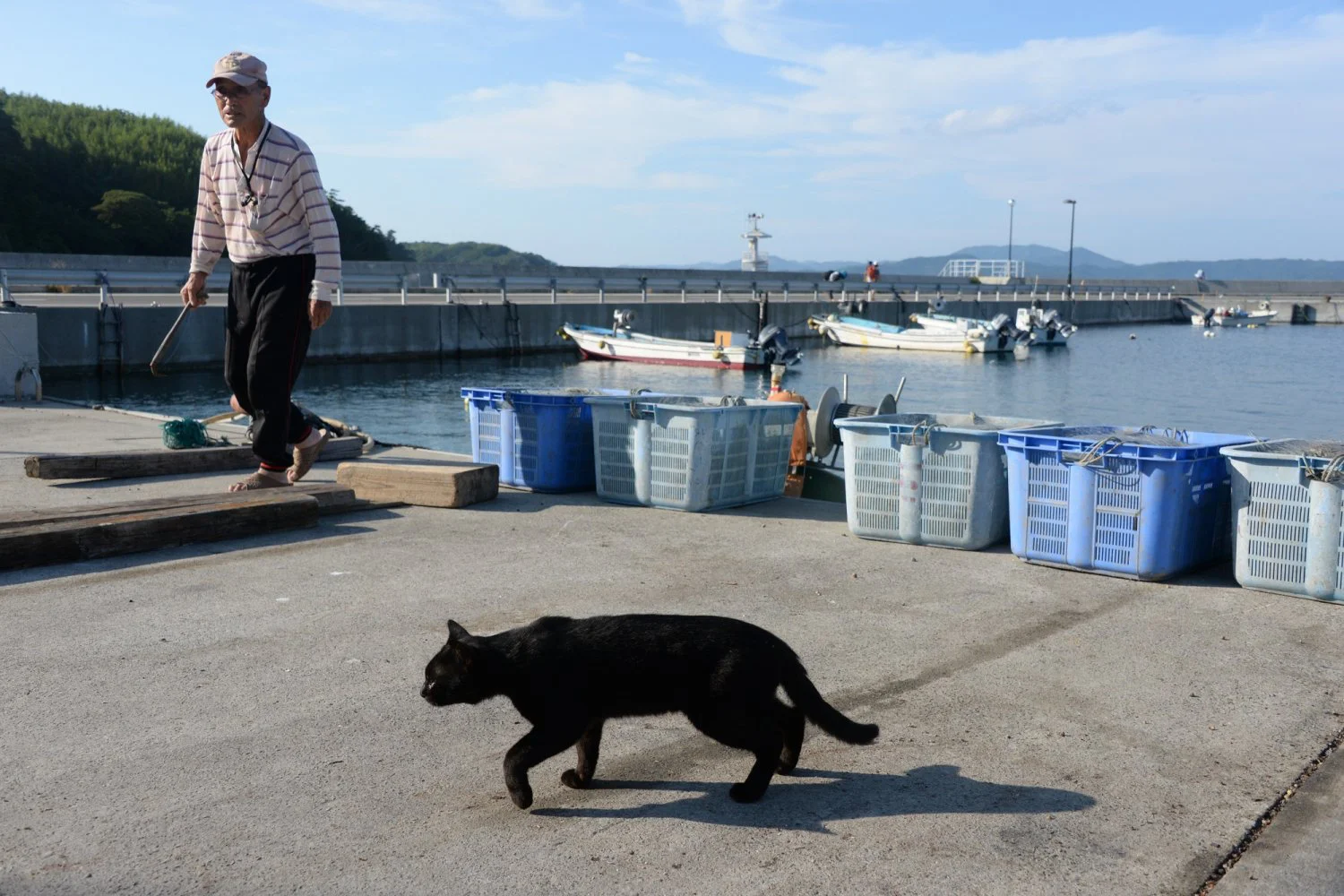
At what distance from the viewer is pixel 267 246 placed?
6.81 m

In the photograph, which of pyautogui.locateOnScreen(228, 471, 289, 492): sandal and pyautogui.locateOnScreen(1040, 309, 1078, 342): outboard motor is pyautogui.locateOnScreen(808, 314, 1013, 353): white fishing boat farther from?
pyautogui.locateOnScreen(228, 471, 289, 492): sandal

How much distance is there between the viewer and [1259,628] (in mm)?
5238

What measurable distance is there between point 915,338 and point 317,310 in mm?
42836

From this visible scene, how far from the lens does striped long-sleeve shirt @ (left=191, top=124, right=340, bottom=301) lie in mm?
6707

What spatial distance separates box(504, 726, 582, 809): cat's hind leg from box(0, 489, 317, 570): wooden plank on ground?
11.6 ft

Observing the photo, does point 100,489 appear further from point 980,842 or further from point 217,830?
point 980,842

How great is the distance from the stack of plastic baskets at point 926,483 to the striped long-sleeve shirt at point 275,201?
3112 millimetres

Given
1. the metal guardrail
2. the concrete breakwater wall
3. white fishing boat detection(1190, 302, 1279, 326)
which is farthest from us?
white fishing boat detection(1190, 302, 1279, 326)

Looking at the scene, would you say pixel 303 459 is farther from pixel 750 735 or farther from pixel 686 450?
pixel 750 735

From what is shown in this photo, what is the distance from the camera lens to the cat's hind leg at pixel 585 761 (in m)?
3.52

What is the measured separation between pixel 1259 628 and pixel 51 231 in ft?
185

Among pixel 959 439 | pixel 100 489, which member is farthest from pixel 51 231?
pixel 959 439

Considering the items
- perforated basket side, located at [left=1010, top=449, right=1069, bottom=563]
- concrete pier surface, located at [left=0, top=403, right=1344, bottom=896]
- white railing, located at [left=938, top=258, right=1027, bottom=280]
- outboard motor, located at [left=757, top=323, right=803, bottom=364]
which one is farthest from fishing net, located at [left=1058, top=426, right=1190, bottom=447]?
white railing, located at [left=938, top=258, right=1027, bottom=280]

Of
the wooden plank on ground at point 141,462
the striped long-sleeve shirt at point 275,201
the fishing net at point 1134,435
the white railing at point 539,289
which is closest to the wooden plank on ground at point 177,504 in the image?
the wooden plank on ground at point 141,462
